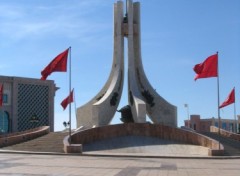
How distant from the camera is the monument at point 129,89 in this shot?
122 ft

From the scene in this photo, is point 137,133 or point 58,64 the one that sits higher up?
point 58,64

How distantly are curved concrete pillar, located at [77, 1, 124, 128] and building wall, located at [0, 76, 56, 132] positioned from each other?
104 ft

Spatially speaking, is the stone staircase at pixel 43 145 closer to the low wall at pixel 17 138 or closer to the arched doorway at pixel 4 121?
the low wall at pixel 17 138

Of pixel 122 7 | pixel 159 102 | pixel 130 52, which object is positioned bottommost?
pixel 159 102

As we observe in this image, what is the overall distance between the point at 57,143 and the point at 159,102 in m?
14.6

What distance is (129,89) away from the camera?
38.9 metres

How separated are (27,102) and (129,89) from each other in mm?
38151

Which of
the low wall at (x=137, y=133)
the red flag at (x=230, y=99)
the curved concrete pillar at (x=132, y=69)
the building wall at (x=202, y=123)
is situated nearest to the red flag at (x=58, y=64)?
the low wall at (x=137, y=133)

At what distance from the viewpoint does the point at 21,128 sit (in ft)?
235

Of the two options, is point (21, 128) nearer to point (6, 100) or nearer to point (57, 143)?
point (6, 100)

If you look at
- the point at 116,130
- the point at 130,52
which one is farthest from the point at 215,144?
the point at 130,52

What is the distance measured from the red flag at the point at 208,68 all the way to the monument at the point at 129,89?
12941 mm

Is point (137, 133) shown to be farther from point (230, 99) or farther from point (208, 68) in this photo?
point (208, 68)

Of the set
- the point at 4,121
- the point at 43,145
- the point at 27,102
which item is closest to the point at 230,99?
the point at 43,145
